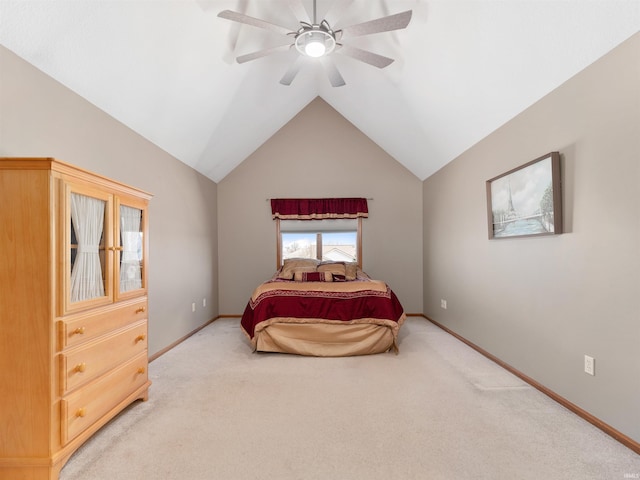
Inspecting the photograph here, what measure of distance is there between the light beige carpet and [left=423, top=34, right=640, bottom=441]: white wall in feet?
0.88


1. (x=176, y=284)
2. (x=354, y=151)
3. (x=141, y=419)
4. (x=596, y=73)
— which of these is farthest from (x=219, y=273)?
(x=596, y=73)

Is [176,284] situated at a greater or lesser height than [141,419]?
greater

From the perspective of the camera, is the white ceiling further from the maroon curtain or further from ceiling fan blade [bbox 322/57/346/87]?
the maroon curtain

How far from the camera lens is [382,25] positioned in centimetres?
224

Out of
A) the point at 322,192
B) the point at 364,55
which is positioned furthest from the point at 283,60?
the point at 322,192

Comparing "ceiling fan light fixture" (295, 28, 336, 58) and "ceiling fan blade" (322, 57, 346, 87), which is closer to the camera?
"ceiling fan light fixture" (295, 28, 336, 58)

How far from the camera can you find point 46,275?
5.17 ft

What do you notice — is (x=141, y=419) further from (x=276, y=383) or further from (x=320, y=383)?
(x=320, y=383)

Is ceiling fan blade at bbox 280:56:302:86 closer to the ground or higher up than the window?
higher up

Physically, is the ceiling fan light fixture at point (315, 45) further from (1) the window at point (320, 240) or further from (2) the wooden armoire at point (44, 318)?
(1) the window at point (320, 240)

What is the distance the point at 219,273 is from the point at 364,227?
2.48m

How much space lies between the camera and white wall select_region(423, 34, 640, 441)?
5.96ft

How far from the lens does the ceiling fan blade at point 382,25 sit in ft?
6.98

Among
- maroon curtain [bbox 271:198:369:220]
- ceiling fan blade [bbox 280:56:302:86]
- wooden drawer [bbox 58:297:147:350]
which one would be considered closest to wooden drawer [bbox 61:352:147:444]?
wooden drawer [bbox 58:297:147:350]
